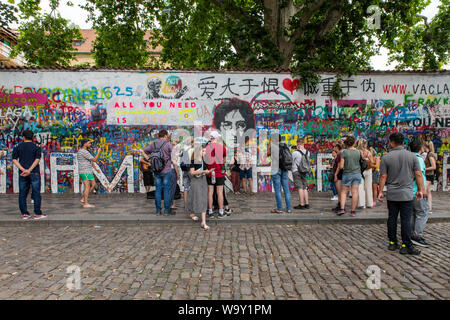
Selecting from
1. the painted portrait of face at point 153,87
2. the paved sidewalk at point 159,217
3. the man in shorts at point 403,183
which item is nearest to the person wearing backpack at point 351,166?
the paved sidewalk at point 159,217

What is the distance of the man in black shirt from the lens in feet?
23.2

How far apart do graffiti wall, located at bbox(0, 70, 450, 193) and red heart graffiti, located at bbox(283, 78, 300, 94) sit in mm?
35

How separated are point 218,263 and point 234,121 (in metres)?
7.35

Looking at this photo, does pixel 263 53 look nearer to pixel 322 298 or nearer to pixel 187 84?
pixel 187 84

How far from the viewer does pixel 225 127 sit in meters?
11.3

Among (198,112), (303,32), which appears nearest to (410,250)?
(198,112)

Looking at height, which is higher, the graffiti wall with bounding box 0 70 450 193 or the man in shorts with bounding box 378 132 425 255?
the graffiti wall with bounding box 0 70 450 193

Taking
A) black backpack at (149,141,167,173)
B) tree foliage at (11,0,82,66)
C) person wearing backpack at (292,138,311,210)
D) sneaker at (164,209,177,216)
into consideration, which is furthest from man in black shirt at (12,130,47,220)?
tree foliage at (11,0,82,66)

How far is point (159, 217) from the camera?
7402 millimetres

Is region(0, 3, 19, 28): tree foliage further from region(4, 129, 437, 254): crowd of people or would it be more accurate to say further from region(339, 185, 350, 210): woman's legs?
region(339, 185, 350, 210): woman's legs

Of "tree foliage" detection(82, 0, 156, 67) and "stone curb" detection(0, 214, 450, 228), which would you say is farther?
"tree foliage" detection(82, 0, 156, 67)

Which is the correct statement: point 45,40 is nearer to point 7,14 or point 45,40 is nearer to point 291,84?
point 7,14

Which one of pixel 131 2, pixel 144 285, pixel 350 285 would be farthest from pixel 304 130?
pixel 131 2

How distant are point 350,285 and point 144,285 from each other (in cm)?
243
